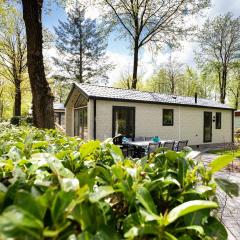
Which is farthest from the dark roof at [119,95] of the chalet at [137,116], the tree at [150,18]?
the tree at [150,18]

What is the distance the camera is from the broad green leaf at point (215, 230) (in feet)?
2.87

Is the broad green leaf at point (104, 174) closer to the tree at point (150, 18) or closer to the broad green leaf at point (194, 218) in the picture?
the broad green leaf at point (194, 218)

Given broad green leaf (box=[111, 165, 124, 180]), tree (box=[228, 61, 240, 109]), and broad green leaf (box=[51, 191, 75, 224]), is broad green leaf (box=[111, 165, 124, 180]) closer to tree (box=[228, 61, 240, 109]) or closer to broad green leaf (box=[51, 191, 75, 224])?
broad green leaf (box=[51, 191, 75, 224])

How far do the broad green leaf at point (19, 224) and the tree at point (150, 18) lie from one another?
2163 centimetres

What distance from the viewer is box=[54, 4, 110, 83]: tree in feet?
106

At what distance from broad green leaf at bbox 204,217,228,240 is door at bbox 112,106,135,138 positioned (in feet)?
39.8

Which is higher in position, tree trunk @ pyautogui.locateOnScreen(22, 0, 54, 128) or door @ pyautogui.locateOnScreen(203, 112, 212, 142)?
tree trunk @ pyautogui.locateOnScreen(22, 0, 54, 128)

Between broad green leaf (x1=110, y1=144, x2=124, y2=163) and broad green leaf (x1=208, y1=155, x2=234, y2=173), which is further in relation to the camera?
broad green leaf (x1=110, y1=144, x2=124, y2=163)

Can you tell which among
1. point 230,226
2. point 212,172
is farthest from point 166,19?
point 212,172

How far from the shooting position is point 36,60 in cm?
708

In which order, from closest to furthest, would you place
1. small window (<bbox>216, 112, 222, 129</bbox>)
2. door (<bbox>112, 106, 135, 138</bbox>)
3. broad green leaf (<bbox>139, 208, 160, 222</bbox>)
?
broad green leaf (<bbox>139, 208, 160, 222</bbox>) → door (<bbox>112, 106, 135, 138</bbox>) → small window (<bbox>216, 112, 222, 129</bbox>)

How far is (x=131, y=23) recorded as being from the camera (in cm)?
2330

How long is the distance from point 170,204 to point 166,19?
2360 centimetres

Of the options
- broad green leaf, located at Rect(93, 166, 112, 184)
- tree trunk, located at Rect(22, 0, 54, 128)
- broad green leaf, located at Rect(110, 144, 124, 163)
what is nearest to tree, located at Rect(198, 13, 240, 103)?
tree trunk, located at Rect(22, 0, 54, 128)
